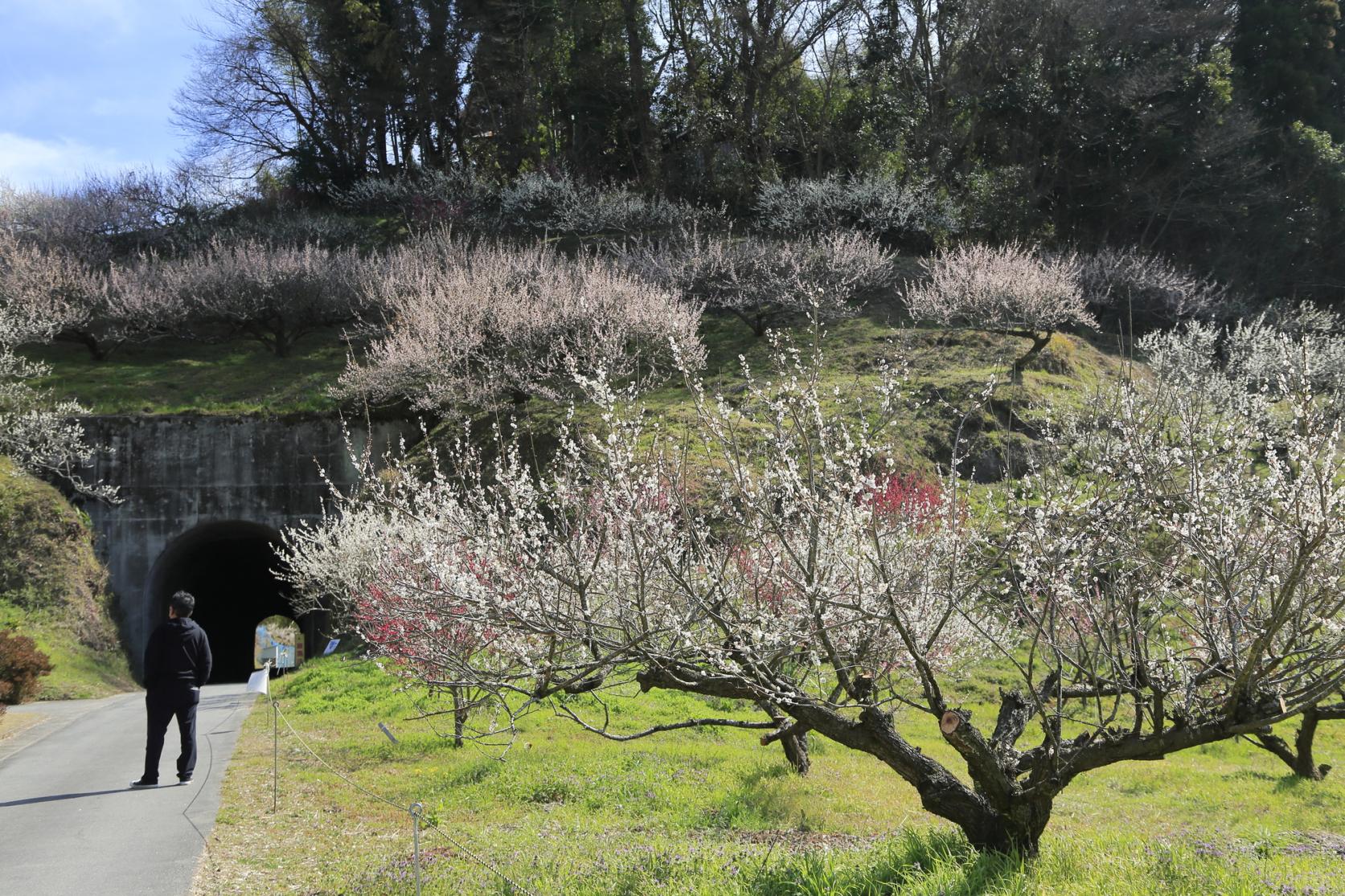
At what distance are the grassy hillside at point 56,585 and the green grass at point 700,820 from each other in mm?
9047

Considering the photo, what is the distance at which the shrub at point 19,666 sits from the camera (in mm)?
17594

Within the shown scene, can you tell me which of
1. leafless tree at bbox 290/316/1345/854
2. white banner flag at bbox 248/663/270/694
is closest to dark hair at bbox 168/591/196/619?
white banner flag at bbox 248/663/270/694

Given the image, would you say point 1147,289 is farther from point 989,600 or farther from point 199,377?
point 199,377

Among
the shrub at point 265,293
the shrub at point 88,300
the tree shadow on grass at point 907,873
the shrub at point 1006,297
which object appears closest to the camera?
the tree shadow on grass at point 907,873

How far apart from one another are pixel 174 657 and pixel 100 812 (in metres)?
1.56

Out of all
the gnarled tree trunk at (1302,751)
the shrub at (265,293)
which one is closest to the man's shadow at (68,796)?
the gnarled tree trunk at (1302,751)

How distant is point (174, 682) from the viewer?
9.88m

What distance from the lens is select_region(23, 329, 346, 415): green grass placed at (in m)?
28.0

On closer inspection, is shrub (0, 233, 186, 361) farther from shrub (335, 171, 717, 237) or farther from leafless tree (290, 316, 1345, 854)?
leafless tree (290, 316, 1345, 854)

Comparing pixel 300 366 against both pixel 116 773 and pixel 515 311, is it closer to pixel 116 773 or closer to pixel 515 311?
pixel 515 311

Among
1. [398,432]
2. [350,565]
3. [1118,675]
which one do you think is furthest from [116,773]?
[398,432]

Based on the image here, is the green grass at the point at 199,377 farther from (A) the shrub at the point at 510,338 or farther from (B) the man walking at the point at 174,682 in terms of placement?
(B) the man walking at the point at 174,682

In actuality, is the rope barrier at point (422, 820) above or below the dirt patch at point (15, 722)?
above

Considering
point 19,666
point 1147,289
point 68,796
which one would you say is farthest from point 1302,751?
point 1147,289
